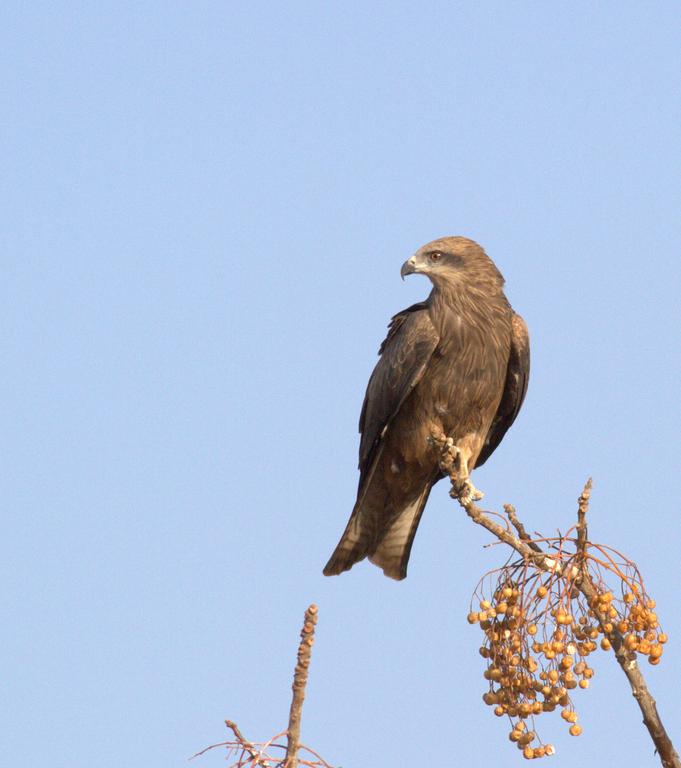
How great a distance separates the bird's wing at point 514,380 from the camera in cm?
925

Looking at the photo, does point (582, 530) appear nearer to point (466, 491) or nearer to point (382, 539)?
point (466, 491)

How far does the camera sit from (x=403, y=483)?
370 inches

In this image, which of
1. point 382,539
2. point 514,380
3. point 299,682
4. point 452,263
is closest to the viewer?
point 299,682

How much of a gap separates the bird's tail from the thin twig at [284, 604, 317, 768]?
214 inches

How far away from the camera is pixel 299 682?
3836mm

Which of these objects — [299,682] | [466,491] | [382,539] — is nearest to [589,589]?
[299,682]

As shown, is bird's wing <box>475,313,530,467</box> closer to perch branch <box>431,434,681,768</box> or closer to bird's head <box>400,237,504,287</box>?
bird's head <box>400,237,504,287</box>

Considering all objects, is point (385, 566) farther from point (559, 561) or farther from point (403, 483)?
point (559, 561)

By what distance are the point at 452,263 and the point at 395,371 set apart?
103 cm

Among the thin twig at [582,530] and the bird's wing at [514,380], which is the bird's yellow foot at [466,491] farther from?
the thin twig at [582,530]

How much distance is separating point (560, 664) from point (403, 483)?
434 cm

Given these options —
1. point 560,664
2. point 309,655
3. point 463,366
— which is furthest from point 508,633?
point 463,366

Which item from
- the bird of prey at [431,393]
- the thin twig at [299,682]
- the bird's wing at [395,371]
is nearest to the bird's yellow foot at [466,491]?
the bird of prey at [431,393]

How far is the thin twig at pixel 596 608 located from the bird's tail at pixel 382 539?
9.74ft
